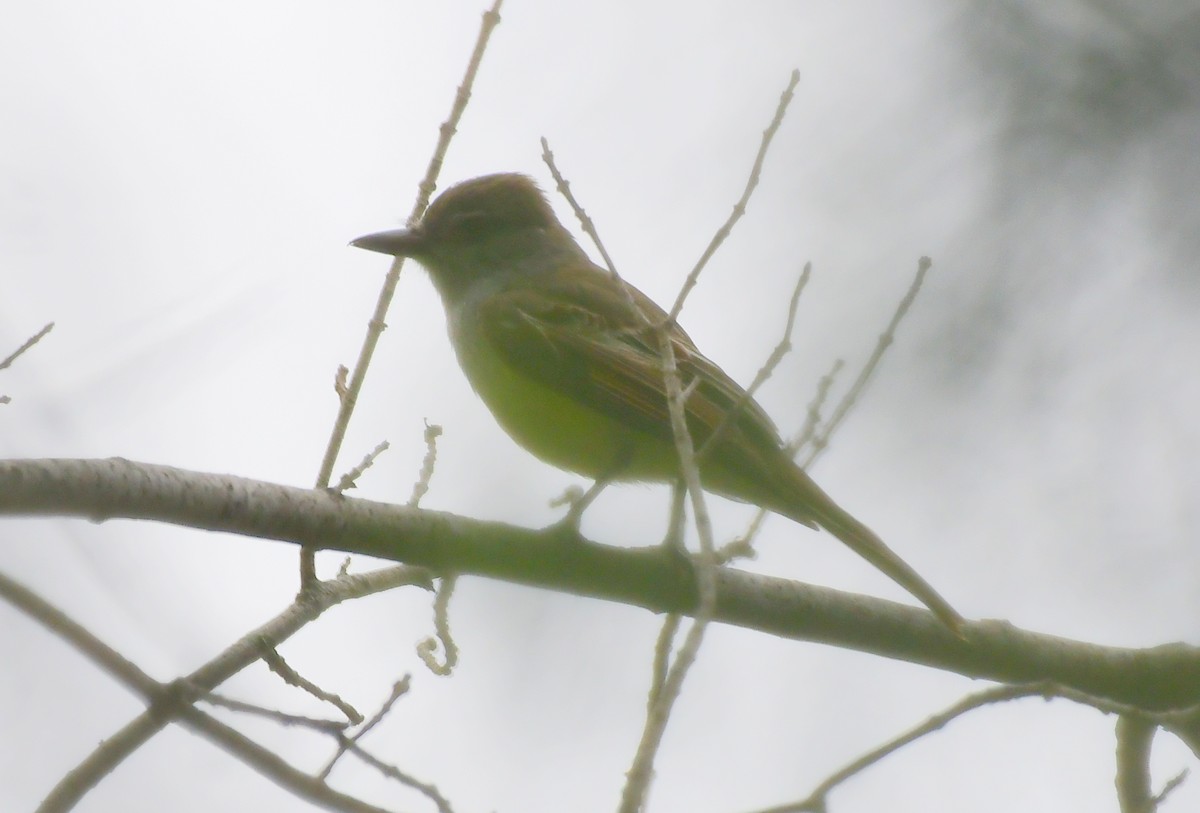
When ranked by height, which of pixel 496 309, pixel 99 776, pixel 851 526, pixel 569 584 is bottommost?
pixel 99 776

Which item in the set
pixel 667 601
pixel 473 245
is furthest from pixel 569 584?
pixel 473 245

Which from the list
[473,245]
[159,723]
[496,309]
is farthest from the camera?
[473,245]

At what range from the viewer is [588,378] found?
4637mm

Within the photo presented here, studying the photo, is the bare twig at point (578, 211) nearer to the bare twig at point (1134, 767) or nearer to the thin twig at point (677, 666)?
the thin twig at point (677, 666)

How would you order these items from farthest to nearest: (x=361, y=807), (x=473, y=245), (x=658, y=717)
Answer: (x=473, y=245)
(x=361, y=807)
(x=658, y=717)

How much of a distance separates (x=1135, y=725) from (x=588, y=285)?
247 centimetres

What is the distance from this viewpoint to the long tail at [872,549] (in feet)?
12.4

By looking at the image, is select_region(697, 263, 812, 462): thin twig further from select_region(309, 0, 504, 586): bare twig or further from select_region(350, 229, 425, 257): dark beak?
select_region(350, 229, 425, 257): dark beak

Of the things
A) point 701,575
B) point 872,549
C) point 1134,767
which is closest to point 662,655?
point 701,575

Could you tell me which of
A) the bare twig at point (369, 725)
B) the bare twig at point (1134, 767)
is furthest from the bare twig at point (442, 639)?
the bare twig at point (1134, 767)

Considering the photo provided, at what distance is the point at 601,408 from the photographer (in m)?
4.55

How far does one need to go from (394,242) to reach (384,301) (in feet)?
7.32

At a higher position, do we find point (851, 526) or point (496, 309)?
point (496, 309)

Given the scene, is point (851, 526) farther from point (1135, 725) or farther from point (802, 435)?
point (1135, 725)
